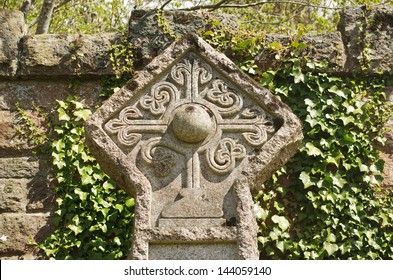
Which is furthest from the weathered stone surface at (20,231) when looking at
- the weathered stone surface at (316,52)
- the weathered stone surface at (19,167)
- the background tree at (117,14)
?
the background tree at (117,14)

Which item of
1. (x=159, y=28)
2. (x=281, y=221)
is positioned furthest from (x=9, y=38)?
(x=281, y=221)

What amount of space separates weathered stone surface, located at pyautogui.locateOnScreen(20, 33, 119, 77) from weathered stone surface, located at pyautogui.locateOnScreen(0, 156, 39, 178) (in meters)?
0.60

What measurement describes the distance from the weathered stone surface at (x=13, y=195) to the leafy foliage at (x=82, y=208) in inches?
8.7

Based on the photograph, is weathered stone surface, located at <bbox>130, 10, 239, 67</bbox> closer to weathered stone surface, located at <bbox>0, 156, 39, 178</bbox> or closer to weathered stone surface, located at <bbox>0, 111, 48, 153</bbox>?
weathered stone surface, located at <bbox>0, 111, 48, 153</bbox>

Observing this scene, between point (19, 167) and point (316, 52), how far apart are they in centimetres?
218

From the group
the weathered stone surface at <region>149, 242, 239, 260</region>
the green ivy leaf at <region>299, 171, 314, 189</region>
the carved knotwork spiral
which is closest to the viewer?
the weathered stone surface at <region>149, 242, 239, 260</region>

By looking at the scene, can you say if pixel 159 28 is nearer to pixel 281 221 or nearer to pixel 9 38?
pixel 9 38

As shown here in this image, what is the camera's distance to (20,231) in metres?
4.21

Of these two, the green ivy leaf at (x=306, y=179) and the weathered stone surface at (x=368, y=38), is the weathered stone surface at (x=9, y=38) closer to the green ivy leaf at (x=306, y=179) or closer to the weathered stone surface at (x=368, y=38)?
the green ivy leaf at (x=306, y=179)

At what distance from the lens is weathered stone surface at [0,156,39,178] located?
4348 mm

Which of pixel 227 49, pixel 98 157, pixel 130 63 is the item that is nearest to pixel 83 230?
pixel 98 157

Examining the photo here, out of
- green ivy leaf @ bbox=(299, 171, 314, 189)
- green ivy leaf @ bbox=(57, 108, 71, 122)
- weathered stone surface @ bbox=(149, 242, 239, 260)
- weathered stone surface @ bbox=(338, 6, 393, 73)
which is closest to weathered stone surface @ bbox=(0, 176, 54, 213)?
green ivy leaf @ bbox=(57, 108, 71, 122)

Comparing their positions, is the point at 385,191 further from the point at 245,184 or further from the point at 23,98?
the point at 23,98
